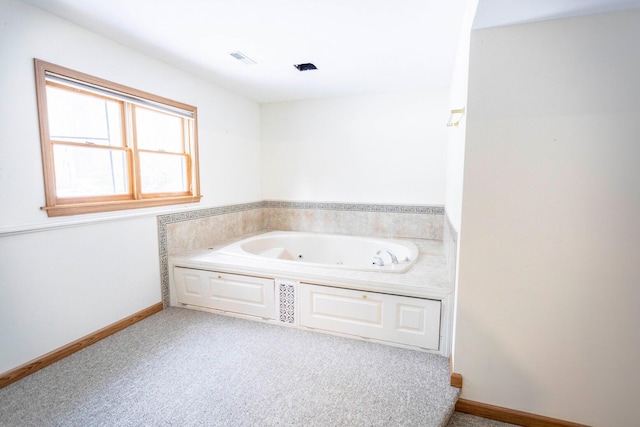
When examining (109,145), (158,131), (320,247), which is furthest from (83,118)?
(320,247)

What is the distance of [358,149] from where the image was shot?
11.2 ft

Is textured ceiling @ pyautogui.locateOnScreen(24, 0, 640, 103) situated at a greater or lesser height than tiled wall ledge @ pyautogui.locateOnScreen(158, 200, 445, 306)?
greater

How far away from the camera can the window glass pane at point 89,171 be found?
6.20 feet

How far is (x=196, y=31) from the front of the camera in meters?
1.88

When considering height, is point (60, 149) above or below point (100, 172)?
above

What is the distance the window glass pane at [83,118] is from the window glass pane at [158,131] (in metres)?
0.18

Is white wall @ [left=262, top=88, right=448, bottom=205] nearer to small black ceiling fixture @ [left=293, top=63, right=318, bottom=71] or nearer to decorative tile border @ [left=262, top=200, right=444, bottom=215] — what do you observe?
decorative tile border @ [left=262, top=200, right=444, bottom=215]

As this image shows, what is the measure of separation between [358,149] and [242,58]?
1.60 metres

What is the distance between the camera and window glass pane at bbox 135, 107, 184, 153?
94.3 inches

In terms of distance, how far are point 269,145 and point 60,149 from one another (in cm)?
220

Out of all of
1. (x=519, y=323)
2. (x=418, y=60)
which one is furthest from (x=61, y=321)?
(x=418, y=60)

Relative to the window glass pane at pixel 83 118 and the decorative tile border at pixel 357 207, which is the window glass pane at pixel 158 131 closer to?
the window glass pane at pixel 83 118

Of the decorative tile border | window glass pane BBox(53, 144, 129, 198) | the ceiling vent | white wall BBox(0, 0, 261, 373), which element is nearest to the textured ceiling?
the ceiling vent

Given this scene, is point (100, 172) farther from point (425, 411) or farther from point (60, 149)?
point (425, 411)
